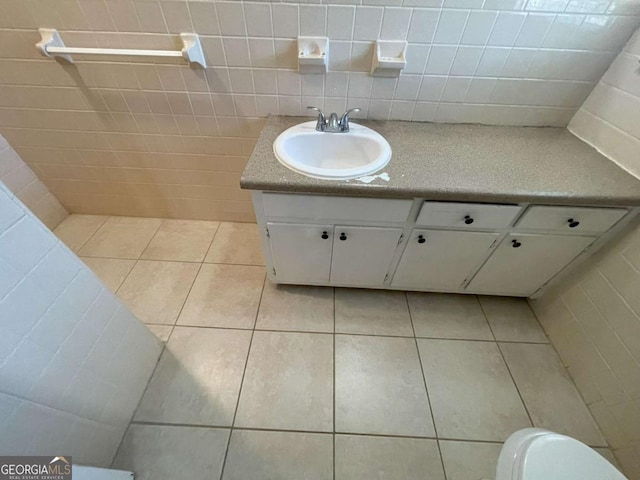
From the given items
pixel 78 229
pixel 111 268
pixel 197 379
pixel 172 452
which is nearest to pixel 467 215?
pixel 197 379

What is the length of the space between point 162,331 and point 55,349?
64cm

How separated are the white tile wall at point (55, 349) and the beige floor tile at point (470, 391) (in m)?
1.24

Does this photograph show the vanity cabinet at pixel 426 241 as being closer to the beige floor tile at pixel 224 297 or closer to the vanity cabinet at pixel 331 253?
the vanity cabinet at pixel 331 253

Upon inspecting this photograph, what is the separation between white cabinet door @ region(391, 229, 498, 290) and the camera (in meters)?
1.09

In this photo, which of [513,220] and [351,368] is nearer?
[513,220]

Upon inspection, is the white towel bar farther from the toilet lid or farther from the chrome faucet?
the toilet lid

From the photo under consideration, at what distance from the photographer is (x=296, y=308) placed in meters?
1.40

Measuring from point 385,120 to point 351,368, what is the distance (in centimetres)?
119

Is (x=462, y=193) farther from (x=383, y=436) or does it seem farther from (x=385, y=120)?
(x=383, y=436)

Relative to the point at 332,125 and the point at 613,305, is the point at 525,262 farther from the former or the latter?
the point at 332,125

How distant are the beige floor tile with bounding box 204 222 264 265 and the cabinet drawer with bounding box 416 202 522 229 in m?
1.02

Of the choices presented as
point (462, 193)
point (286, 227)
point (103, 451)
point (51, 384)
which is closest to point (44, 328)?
point (51, 384)

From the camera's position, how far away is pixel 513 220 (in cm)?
101

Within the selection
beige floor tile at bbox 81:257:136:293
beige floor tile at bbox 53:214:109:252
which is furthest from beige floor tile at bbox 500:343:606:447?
beige floor tile at bbox 53:214:109:252
